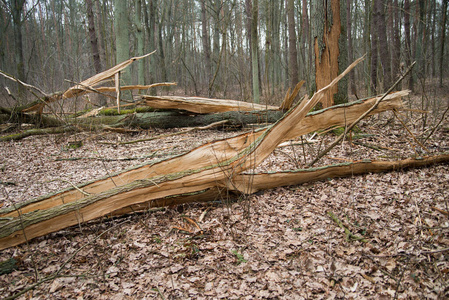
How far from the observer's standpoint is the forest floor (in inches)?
77.3

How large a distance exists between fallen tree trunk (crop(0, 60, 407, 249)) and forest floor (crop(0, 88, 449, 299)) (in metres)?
0.21

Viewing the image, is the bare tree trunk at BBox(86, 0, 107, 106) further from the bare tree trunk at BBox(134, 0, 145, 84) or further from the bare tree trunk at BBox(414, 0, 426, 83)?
the bare tree trunk at BBox(414, 0, 426, 83)

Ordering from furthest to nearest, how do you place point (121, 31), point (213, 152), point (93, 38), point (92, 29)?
point (93, 38), point (92, 29), point (121, 31), point (213, 152)

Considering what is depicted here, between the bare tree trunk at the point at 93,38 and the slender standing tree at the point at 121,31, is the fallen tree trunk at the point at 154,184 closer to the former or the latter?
the slender standing tree at the point at 121,31

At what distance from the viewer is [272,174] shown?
3.20 meters

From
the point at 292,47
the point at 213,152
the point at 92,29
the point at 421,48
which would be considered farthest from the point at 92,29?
the point at 421,48

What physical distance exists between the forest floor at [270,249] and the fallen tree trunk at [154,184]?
21 cm

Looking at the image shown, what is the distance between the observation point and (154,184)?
8.69ft

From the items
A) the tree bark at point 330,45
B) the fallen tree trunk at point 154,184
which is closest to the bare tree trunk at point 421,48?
the tree bark at point 330,45

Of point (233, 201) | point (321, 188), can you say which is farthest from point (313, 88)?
point (233, 201)

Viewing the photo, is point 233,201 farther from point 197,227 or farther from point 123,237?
point 123,237

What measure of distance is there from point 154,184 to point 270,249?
1.26m

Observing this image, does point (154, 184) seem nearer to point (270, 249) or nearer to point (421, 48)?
point (270, 249)

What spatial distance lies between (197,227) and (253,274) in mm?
752
